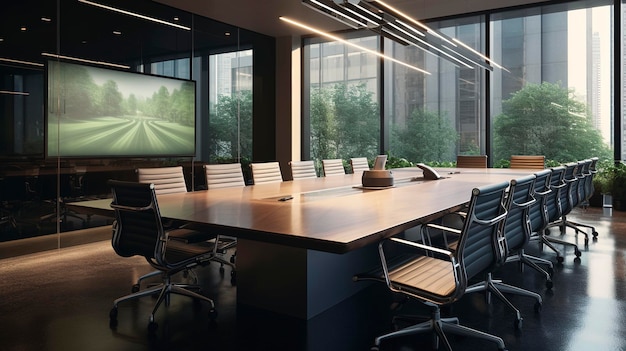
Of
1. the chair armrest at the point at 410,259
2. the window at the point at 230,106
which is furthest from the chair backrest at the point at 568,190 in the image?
the window at the point at 230,106

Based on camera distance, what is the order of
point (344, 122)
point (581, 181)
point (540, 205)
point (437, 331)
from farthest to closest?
point (344, 122) → point (581, 181) → point (540, 205) → point (437, 331)

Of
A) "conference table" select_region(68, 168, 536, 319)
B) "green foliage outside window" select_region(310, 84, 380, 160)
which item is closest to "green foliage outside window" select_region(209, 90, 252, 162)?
"green foliage outside window" select_region(310, 84, 380, 160)

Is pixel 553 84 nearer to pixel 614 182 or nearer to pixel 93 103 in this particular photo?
pixel 614 182

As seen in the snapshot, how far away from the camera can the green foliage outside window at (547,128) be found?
25.5 ft

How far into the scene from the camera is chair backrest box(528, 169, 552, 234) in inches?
147

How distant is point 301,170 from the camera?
5.80 meters

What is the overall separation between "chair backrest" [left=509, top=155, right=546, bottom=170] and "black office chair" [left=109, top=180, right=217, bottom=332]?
5493 millimetres

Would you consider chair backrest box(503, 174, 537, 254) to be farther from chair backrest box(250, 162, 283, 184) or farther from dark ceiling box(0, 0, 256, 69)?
dark ceiling box(0, 0, 256, 69)

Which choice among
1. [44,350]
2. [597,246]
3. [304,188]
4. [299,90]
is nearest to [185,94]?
[299,90]

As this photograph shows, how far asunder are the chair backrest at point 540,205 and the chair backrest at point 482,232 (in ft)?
3.80

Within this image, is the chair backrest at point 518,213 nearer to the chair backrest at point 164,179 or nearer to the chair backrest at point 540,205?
the chair backrest at point 540,205

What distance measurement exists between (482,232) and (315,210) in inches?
39.4

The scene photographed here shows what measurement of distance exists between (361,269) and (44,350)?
214cm

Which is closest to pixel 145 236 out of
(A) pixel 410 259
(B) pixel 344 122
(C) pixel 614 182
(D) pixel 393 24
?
(A) pixel 410 259
